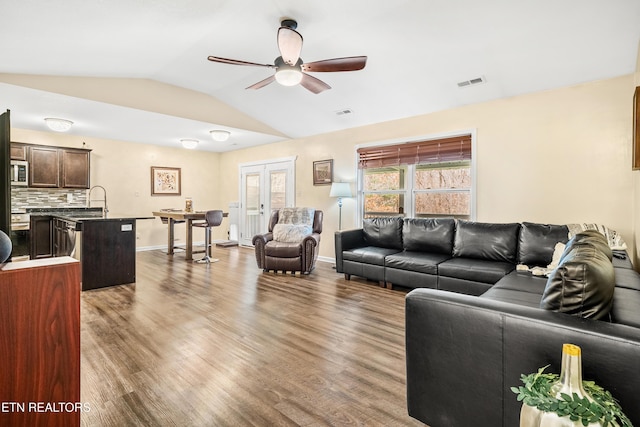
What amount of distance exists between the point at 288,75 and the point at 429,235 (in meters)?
2.70

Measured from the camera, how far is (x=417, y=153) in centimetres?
495

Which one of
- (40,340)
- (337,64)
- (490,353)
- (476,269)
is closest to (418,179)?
(476,269)

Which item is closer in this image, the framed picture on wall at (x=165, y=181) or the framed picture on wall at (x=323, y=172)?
the framed picture on wall at (x=323, y=172)

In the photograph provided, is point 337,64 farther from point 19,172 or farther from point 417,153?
point 19,172

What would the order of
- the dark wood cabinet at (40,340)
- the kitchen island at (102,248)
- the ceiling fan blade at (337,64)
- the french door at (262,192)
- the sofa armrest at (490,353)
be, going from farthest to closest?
the french door at (262,192) → the kitchen island at (102,248) → the ceiling fan blade at (337,64) → the dark wood cabinet at (40,340) → the sofa armrest at (490,353)

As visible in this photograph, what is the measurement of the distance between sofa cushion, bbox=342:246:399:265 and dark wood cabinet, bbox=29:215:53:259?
16.2 feet

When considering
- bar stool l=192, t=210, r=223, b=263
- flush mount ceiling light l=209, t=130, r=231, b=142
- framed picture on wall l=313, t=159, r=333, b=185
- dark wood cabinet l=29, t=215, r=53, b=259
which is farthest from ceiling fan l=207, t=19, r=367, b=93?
dark wood cabinet l=29, t=215, r=53, b=259

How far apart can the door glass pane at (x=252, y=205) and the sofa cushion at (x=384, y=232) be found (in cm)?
358

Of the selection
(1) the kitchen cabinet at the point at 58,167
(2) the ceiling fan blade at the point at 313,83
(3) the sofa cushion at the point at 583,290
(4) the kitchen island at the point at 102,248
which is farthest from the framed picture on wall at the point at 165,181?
(3) the sofa cushion at the point at 583,290

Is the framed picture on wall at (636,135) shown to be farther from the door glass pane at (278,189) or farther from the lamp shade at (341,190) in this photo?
the door glass pane at (278,189)

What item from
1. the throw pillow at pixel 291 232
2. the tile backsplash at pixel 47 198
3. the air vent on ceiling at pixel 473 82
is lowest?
the throw pillow at pixel 291 232

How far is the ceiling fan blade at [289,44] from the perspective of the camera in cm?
272

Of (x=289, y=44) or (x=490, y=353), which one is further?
(x=289, y=44)

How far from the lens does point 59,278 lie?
4.37 feet
